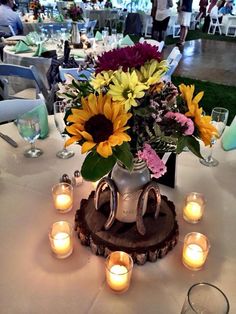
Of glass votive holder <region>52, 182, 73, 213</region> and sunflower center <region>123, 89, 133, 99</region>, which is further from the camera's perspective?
glass votive holder <region>52, 182, 73, 213</region>

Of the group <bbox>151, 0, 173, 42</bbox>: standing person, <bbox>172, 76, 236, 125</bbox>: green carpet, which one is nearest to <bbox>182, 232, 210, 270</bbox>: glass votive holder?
<bbox>172, 76, 236, 125</bbox>: green carpet

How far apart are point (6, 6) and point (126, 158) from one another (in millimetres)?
5171

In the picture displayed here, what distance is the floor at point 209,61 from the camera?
5.45 meters

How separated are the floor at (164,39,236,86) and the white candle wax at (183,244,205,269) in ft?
15.6

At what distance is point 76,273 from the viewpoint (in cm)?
79

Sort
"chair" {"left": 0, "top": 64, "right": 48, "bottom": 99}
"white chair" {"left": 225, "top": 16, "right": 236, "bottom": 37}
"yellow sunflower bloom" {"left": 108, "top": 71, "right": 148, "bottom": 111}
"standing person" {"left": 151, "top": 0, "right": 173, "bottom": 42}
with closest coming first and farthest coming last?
"yellow sunflower bloom" {"left": 108, "top": 71, "right": 148, "bottom": 111}
"chair" {"left": 0, "top": 64, "right": 48, "bottom": 99}
"standing person" {"left": 151, "top": 0, "right": 173, "bottom": 42}
"white chair" {"left": 225, "top": 16, "right": 236, "bottom": 37}

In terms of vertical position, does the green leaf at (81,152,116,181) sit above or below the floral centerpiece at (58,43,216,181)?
below

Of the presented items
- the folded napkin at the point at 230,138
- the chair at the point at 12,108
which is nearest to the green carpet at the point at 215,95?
the folded napkin at the point at 230,138

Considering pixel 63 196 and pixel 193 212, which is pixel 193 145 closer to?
pixel 193 212

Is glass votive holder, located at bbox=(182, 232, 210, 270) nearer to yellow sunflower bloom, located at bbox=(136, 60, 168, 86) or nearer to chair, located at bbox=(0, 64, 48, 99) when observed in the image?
yellow sunflower bloom, located at bbox=(136, 60, 168, 86)

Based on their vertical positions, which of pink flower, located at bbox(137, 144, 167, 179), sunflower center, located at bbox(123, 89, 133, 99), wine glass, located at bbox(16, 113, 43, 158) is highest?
sunflower center, located at bbox(123, 89, 133, 99)

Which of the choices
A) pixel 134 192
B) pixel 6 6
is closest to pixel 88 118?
pixel 134 192

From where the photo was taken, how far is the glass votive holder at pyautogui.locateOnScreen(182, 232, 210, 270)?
800mm

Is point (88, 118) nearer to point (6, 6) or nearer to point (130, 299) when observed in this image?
point (130, 299)
